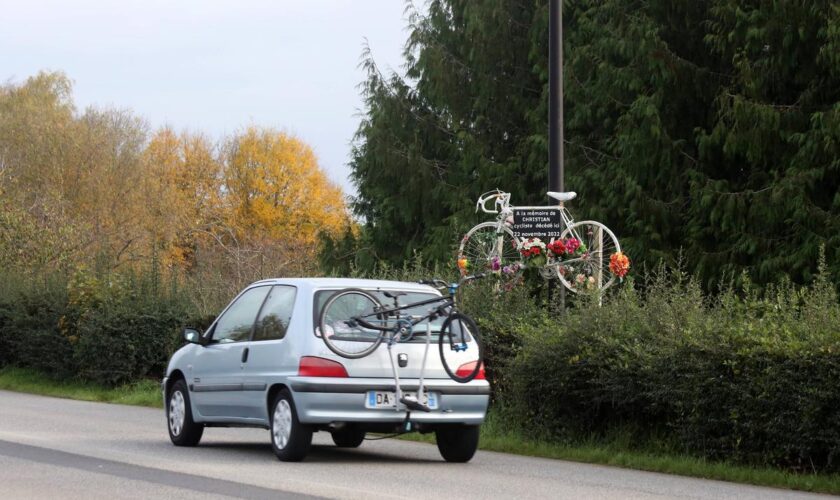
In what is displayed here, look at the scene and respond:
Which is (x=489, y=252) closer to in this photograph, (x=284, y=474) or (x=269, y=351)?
(x=269, y=351)

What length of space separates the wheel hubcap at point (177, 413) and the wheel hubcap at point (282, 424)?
216 cm

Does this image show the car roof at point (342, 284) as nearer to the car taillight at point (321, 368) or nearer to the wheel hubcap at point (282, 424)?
the car taillight at point (321, 368)

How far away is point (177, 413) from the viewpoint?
1505 centimetres

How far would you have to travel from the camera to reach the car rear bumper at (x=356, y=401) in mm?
12414

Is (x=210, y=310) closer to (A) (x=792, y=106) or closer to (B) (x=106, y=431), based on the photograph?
(B) (x=106, y=431)

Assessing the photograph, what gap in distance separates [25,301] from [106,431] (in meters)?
14.6

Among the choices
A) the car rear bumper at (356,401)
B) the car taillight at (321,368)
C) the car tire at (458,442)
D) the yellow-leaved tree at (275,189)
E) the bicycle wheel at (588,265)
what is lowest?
the car tire at (458,442)

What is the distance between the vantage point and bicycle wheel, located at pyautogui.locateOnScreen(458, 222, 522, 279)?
61.3 feet

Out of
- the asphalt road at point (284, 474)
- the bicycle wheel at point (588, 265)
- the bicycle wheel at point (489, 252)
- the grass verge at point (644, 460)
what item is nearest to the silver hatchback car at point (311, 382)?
the asphalt road at point (284, 474)

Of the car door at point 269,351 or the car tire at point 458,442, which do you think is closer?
the car door at point 269,351

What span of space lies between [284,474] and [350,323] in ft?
5.59

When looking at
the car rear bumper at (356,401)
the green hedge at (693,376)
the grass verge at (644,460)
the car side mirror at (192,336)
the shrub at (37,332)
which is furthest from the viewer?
the shrub at (37,332)

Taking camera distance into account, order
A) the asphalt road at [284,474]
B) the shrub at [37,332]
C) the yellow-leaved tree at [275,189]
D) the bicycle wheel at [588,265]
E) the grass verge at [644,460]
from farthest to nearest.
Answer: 1. the yellow-leaved tree at [275,189]
2. the shrub at [37,332]
3. the bicycle wheel at [588,265]
4. the grass verge at [644,460]
5. the asphalt road at [284,474]

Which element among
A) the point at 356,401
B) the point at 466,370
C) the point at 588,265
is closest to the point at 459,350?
the point at 466,370
